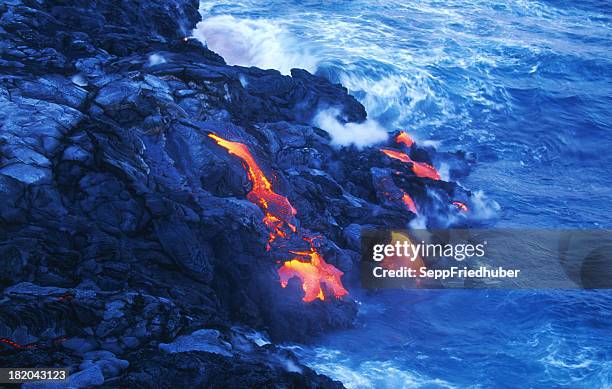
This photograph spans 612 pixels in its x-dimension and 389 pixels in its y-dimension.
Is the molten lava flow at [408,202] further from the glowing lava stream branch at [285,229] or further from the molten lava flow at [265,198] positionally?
the molten lava flow at [265,198]

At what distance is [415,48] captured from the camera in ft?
131

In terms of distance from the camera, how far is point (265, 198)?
61.0 feet

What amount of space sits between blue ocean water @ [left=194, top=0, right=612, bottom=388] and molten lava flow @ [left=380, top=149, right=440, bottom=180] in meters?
2.41

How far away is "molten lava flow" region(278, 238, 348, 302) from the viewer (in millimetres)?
17812

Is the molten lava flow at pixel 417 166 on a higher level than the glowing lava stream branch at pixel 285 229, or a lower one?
higher

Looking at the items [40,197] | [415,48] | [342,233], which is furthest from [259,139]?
[415,48]

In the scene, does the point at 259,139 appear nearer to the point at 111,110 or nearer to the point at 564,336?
the point at 111,110

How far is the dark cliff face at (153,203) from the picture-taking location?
1153cm

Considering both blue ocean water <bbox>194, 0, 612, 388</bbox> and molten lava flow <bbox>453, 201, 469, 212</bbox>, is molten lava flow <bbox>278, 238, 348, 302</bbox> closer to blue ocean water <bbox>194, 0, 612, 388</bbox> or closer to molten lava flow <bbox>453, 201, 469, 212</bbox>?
blue ocean water <bbox>194, 0, 612, 388</bbox>

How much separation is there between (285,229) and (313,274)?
1675 mm

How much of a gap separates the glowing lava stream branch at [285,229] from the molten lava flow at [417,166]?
299 inches

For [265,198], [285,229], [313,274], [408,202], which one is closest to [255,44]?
[408,202]

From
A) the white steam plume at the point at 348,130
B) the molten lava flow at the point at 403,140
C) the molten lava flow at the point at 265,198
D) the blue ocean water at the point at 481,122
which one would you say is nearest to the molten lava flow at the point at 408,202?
the white steam plume at the point at 348,130

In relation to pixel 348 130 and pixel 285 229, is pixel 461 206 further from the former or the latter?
pixel 285 229
